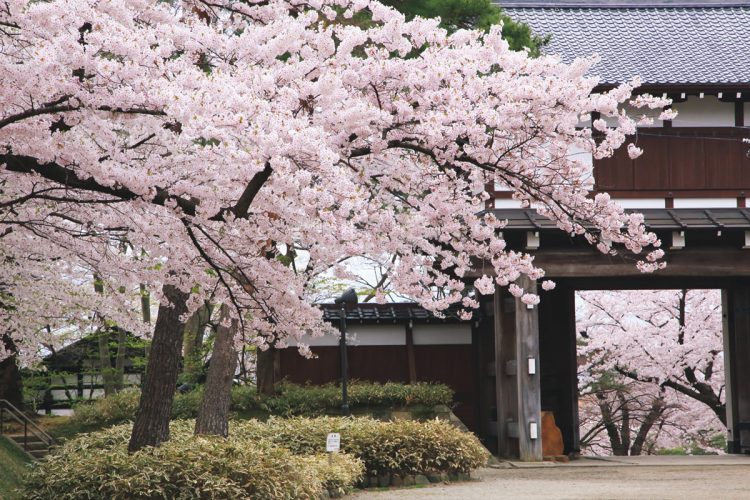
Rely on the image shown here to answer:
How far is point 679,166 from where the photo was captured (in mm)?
15320

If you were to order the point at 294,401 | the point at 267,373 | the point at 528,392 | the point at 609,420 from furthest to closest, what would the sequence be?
the point at 609,420 < the point at 267,373 < the point at 294,401 < the point at 528,392

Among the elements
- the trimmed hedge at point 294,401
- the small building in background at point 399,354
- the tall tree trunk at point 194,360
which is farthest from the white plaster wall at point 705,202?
the tall tree trunk at point 194,360

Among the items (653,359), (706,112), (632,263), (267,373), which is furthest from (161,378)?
(653,359)

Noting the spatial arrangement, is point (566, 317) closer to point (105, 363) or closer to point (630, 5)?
point (630, 5)

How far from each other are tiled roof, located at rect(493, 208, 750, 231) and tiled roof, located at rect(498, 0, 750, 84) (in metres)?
2.01

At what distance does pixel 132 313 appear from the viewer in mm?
14633

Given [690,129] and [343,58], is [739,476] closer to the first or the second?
[690,129]

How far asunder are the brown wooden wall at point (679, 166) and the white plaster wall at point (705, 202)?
0.12 m

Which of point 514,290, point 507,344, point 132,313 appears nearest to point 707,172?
point 507,344

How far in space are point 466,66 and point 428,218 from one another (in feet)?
7.37

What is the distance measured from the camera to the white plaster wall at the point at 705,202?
605 inches

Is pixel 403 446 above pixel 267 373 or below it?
below

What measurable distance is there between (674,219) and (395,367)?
23.6 feet

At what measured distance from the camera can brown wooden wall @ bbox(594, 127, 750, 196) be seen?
15281mm
